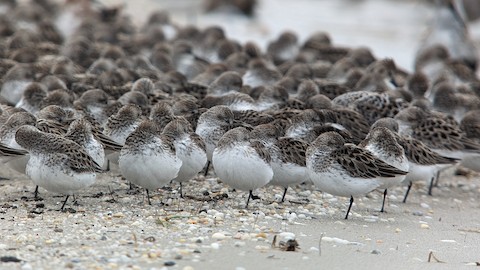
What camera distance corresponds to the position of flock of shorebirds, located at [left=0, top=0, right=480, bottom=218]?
9031mm

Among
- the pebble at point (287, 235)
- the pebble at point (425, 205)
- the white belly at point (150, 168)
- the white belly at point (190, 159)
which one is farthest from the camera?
the pebble at point (425, 205)

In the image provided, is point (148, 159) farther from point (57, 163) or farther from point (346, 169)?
point (346, 169)

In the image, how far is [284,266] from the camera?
727 cm

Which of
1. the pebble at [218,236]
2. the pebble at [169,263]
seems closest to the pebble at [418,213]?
the pebble at [218,236]

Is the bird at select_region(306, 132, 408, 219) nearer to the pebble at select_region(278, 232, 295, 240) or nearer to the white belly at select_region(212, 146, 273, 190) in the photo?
the white belly at select_region(212, 146, 273, 190)

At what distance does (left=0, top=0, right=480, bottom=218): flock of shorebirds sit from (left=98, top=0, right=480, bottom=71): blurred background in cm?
737

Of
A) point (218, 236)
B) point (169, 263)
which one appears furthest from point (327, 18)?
point (169, 263)

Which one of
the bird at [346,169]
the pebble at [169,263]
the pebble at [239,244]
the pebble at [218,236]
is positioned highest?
the bird at [346,169]

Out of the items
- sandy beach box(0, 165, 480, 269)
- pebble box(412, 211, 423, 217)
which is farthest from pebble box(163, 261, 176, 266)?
pebble box(412, 211, 423, 217)

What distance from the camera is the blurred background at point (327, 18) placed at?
84.8ft

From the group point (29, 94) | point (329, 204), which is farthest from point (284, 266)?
point (29, 94)

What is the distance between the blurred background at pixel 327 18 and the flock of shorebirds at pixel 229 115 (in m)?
7.37

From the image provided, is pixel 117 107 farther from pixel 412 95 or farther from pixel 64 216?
pixel 412 95

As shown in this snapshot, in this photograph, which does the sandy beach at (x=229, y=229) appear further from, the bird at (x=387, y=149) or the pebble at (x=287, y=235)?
the bird at (x=387, y=149)
